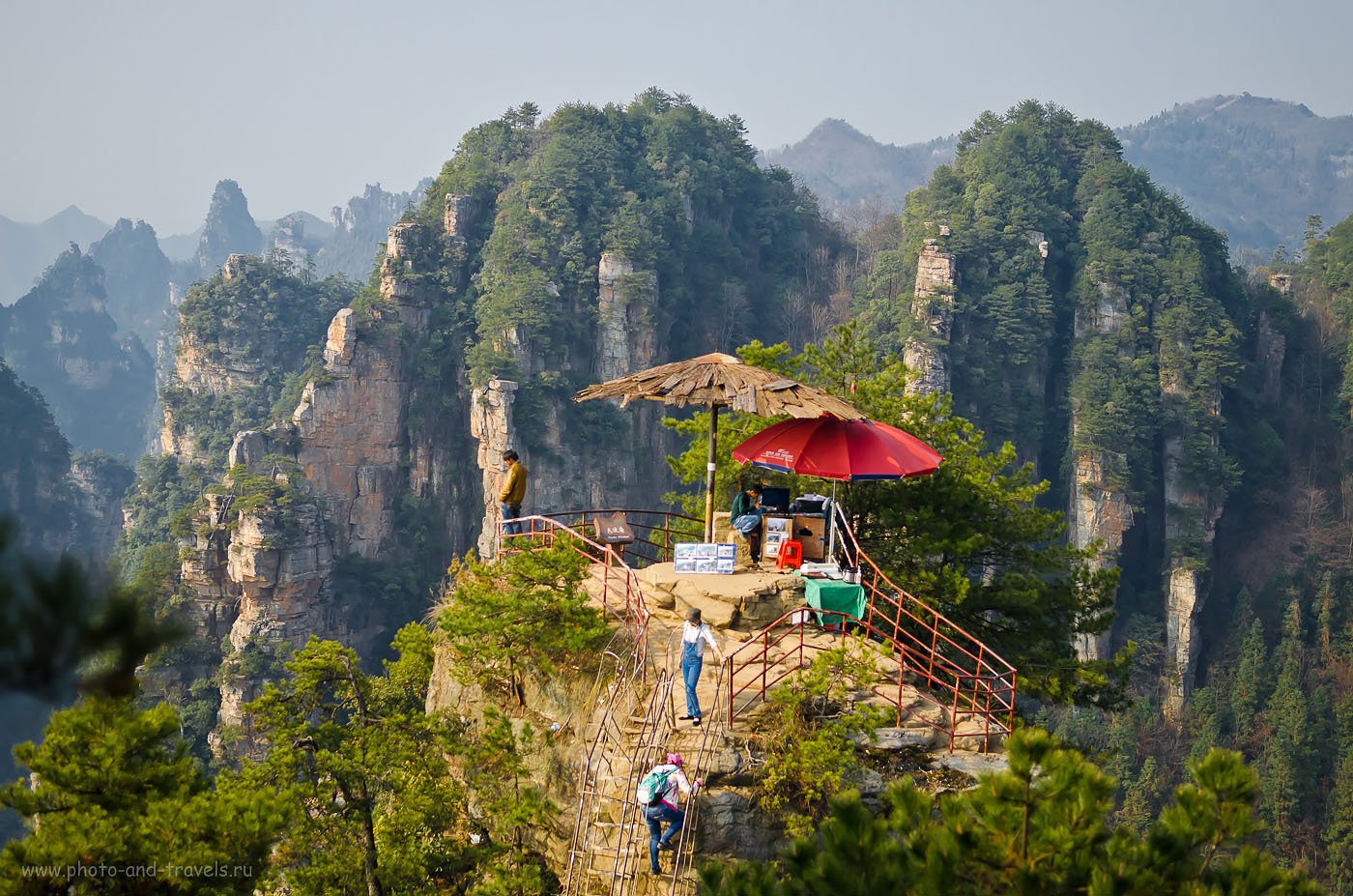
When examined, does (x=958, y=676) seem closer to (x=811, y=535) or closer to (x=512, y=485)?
(x=811, y=535)

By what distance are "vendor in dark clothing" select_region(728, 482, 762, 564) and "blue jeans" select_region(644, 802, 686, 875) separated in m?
3.87

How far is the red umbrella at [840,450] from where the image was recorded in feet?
34.6

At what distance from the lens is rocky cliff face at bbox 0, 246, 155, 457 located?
9256 cm

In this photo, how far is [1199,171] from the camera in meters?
188

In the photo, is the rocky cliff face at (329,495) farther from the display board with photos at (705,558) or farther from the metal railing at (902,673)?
the metal railing at (902,673)

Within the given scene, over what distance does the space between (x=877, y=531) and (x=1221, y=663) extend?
32059mm

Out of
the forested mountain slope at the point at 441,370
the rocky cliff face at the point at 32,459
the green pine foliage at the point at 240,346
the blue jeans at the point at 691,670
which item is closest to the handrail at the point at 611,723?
the blue jeans at the point at 691,670

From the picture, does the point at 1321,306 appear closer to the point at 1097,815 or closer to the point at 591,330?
the point at 591,330

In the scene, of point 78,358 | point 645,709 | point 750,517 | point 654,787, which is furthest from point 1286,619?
point 78,358

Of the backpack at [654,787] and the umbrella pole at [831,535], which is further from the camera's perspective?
the umbrella pole at [831,535]

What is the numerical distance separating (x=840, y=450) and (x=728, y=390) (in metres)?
1.19

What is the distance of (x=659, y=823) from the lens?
7.62m

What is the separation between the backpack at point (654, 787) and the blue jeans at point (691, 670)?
3.26 feet

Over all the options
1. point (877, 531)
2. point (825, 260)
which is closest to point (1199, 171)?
point (825, 260)
